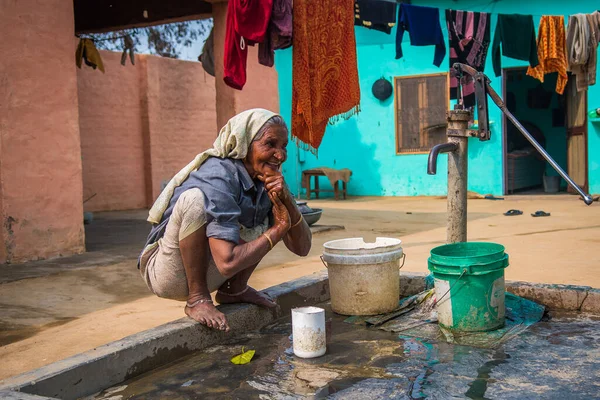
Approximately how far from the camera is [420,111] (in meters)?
12.4

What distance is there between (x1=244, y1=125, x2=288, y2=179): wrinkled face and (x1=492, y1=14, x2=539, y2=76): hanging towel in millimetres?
5787

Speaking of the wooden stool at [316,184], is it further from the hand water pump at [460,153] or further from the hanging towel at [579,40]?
the hand water pump at [460,153]

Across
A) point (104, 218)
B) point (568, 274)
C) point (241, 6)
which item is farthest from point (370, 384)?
point (104, 218)

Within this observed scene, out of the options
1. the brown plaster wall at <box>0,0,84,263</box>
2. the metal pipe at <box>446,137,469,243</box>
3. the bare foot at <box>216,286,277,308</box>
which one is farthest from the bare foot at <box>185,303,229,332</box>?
the brown plaster wall at <box>0,0,84,263</box>

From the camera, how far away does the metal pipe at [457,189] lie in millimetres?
3295

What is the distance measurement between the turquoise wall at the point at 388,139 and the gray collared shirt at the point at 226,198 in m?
9.48

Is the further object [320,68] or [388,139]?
[388,139]

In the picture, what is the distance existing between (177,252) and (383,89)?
10417 millimetres

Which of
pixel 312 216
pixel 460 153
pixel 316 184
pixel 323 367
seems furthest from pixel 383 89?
pixel 323 367

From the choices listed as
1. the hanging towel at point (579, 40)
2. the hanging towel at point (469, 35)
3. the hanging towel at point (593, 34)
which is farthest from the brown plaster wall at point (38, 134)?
the hanging towel at point (593, 34)

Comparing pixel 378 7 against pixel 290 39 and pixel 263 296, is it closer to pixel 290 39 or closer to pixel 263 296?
pixel 290 39

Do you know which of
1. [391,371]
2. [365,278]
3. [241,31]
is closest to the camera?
[391,371]

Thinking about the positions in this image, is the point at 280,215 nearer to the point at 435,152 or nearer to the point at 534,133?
the point at 435,152

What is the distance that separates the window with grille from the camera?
12.2 meters
